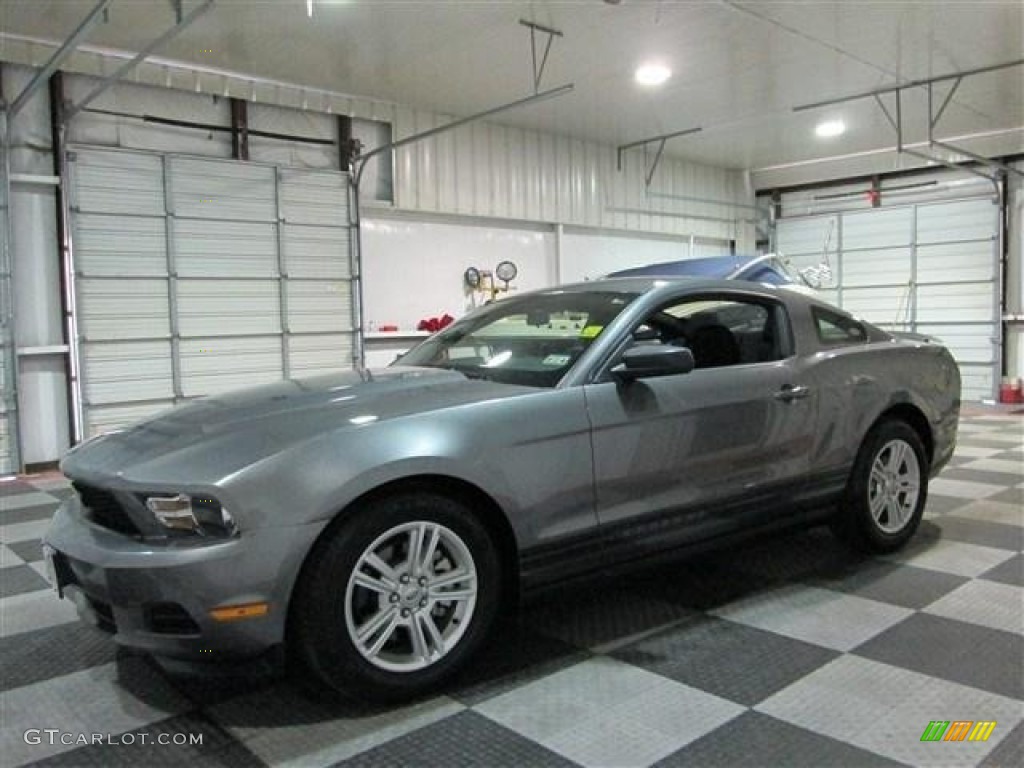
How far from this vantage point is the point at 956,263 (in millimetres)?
13633

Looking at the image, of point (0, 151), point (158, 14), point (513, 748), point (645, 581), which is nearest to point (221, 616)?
point (513, 748)

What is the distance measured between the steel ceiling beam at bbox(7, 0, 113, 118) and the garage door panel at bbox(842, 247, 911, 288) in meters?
12.9

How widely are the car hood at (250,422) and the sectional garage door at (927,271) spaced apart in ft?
43.0

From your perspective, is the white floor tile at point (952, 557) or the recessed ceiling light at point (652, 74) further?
the recessed ceiling light at point (652, 74)

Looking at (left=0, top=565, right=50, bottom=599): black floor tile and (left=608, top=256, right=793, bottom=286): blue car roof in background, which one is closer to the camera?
(left=0, top=565, right=50, bottom=599): black floor tile

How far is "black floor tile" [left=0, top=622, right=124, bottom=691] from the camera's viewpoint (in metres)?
2.91

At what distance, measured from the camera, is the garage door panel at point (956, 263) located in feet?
43.6

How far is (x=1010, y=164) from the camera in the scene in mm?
12984

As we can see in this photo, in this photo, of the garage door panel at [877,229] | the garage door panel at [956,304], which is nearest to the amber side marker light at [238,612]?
the garage door panel at [956,304]

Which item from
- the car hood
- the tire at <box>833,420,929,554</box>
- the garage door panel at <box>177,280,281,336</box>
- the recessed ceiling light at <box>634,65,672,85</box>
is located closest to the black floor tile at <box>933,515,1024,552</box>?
the tire at <box>833,420,929,554</box>

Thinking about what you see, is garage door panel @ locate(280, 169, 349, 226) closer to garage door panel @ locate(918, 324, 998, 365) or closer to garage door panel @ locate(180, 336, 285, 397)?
garage door panel @ locate(180, 336, 285, 397)

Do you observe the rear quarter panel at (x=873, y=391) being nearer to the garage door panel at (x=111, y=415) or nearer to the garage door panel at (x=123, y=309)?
the garage door panel at (x=111, y=415)

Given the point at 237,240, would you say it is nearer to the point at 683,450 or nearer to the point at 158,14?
the point at 158,14

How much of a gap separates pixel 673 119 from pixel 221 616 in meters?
10.6
